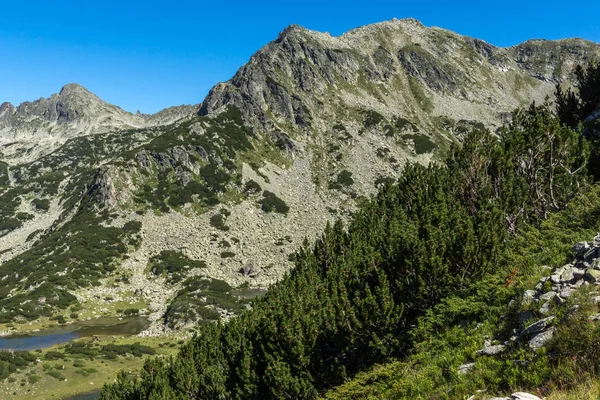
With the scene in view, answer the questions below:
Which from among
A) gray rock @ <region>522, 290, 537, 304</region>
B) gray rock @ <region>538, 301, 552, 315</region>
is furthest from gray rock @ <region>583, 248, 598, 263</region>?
gray rock @ <region>538, 301, 552, 315</region>

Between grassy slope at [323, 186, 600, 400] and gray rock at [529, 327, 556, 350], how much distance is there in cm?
42

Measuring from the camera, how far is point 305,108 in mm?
149125

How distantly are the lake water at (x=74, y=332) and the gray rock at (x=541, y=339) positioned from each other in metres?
64.6

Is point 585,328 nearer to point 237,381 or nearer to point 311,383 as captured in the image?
point 311,383

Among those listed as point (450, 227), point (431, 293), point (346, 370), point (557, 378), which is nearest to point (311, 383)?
point (346, 370)

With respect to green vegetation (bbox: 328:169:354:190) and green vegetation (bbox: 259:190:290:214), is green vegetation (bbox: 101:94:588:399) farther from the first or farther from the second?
green vegetation (bbox: 328:169:354:190)

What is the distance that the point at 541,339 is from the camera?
866cm

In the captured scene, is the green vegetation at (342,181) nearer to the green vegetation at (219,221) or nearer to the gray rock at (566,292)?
the green vegetation at (219,221)

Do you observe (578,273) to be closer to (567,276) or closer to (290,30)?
(567,276)

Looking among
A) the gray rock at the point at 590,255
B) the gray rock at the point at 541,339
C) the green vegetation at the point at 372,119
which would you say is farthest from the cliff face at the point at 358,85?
the gray rock at the point at 541,339

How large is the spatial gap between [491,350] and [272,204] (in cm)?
9861

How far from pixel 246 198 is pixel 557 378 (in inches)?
4199

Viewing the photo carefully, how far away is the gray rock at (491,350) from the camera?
9.97 metres

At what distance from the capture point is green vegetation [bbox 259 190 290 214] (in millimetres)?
106438
